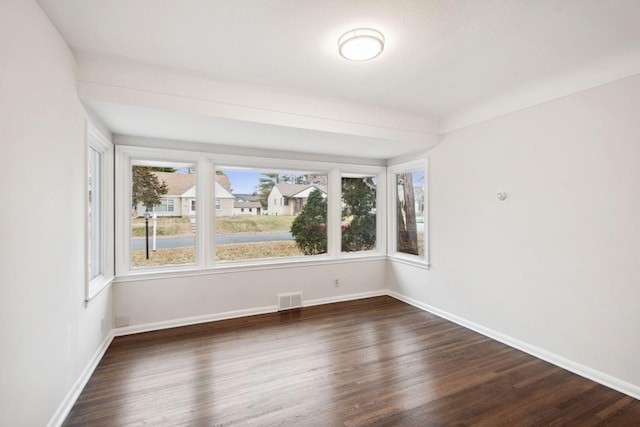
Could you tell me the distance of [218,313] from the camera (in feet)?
12.4

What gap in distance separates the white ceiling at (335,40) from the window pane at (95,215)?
0.44m

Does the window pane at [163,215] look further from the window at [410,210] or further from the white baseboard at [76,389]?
the window at [410,210]

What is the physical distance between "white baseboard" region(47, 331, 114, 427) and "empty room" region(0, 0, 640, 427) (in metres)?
0.02

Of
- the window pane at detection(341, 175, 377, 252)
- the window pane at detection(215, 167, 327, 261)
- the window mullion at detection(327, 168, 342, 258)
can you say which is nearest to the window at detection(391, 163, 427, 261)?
the window pane at detection(341, 175, 377, 252)

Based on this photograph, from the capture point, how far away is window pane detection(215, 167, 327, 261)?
13.2 feet

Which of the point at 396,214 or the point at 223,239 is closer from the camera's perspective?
the point at 223,239

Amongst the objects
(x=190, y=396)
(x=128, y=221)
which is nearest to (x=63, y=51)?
(x=128, y=221)

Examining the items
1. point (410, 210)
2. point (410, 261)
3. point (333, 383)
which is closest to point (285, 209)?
point (410, 210)

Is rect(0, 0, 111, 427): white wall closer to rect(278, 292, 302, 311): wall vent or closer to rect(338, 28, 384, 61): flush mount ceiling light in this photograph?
rect(338, 28, 384, 61): flush mount ceiling light

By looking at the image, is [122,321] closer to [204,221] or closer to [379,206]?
[204,221]

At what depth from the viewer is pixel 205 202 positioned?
149 inches

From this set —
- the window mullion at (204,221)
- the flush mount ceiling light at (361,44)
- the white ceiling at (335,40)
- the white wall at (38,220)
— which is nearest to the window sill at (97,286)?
the white wall at (38,220)

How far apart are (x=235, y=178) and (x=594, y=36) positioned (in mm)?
3718

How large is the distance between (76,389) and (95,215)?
5.15 ft
